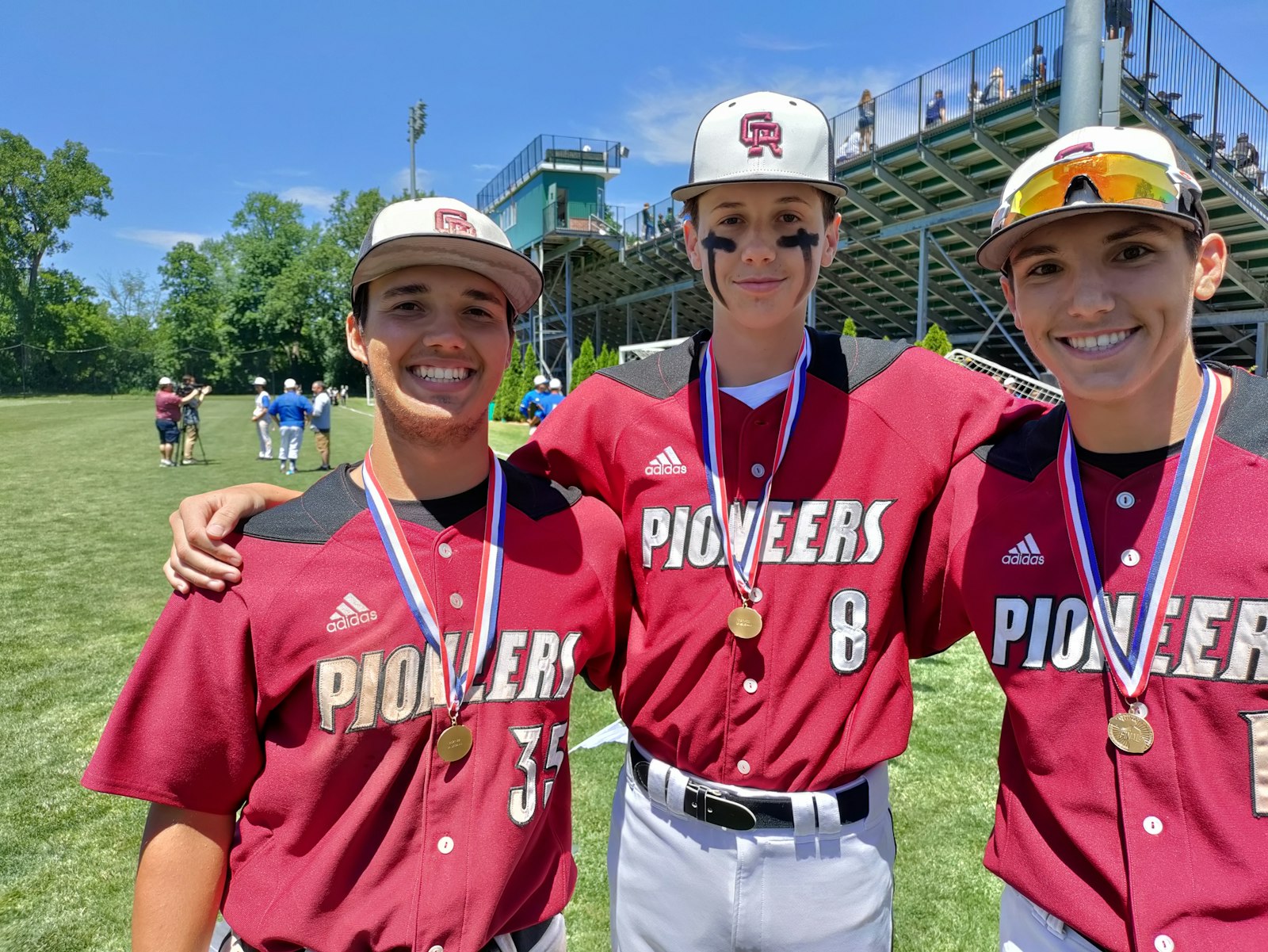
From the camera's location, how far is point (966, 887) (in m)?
4.34

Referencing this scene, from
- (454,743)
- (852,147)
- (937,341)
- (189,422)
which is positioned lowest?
(454,743)

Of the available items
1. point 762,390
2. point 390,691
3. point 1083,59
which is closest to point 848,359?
point 762,390

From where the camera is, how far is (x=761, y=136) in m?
2.52

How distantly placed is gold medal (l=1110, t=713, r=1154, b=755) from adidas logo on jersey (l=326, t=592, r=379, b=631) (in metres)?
1.85

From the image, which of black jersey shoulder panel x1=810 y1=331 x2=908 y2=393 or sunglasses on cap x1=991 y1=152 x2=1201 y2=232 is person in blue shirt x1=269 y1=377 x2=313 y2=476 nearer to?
black jersey shoulder panel x1=810 y1=331 x2=908 y2=393

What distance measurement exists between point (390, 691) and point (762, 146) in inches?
73.1

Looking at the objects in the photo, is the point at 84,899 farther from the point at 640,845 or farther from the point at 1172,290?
the point at 1172,290

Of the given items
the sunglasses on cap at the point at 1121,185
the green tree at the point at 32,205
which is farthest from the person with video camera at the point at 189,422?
the green tree at the point at 32,205

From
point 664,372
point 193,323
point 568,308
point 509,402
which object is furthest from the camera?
point 193,323

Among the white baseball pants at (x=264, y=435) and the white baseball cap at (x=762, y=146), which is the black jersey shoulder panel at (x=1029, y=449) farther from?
the white baseball pants at (x=264, y=435)

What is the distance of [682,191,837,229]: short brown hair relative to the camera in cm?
272

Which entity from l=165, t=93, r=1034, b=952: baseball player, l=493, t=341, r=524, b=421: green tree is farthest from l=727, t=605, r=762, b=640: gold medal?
l=493, t=341, r=524, b=421: green tree

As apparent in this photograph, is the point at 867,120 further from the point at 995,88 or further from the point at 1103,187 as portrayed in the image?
the point at 1103,187

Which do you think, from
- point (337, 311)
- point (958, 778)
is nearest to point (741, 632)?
point (958, 778)
